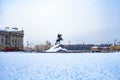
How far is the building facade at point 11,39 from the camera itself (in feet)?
251

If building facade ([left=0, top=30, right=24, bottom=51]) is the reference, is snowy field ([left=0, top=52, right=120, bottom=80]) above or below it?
below

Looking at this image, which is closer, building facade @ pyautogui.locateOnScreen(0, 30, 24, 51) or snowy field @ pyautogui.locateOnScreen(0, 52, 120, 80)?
snowy field @ pyautogui.locateOnScreen(0, 52, 120, 80)

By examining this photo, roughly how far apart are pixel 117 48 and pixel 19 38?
3187 cm

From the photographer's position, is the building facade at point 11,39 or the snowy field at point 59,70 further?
the building facade at point 11,39

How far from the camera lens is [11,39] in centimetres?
7925

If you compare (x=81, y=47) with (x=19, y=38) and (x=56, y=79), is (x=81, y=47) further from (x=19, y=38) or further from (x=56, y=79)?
(x=56, y=79)

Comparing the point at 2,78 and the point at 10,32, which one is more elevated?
the point at 10,32

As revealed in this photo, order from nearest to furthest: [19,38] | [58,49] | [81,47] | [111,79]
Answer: [111,79] → [58,49] → [19,38] → [81,47]

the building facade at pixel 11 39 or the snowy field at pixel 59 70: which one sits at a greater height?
the building facade at pixel 11 39

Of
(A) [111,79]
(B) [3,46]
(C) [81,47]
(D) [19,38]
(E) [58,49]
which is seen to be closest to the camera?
(A) [111,79]

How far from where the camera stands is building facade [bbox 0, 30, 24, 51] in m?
76.5

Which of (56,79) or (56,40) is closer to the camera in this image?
(56,79)

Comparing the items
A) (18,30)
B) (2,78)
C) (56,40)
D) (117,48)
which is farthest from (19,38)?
(2,78)

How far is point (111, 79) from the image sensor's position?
10.7 metres
